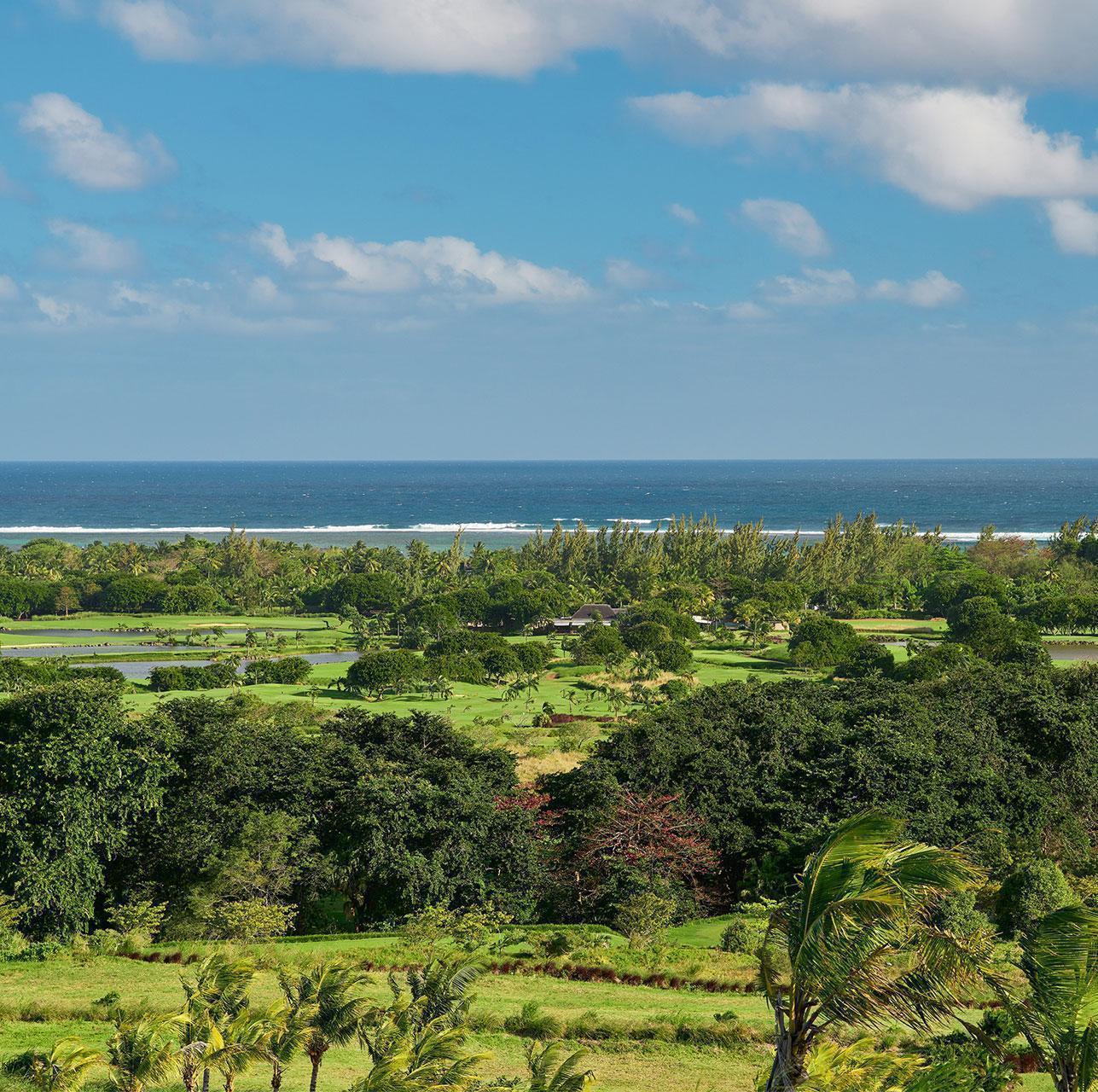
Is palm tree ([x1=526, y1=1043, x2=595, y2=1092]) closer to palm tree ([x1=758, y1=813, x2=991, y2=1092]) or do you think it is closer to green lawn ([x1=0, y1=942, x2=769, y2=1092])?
green lawn ([x1=0, y1=942, x2=769, y2=1092])

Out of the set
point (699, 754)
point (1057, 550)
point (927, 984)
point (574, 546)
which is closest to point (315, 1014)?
point (927, 984)

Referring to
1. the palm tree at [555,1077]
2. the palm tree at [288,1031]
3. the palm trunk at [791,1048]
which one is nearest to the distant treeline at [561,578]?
the palm tree at [288,1031]

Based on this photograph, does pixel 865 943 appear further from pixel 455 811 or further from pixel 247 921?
pixel 455 811

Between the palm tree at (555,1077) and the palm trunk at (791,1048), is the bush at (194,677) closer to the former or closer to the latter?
the palm tree at (555,1077)

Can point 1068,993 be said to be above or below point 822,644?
above

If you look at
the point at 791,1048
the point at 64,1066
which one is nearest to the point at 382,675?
the point at 64,1066
